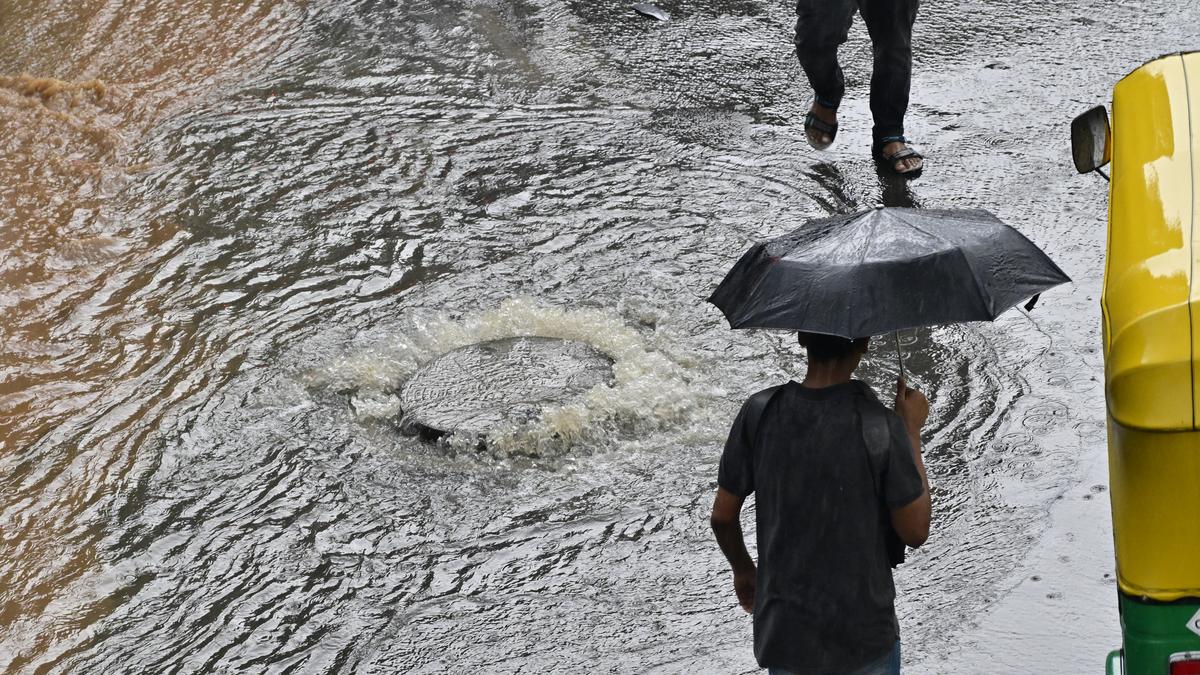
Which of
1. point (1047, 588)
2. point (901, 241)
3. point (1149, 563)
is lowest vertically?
point (1047, 588)

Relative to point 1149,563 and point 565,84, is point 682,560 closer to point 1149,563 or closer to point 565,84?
point 1149,563

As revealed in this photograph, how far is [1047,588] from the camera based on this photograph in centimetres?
435

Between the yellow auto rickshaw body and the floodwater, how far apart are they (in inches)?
59.3

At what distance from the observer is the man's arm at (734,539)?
10.2 ft

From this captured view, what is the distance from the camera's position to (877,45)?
735 cm

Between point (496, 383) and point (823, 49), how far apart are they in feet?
9.34

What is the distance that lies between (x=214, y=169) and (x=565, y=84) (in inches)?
90.1

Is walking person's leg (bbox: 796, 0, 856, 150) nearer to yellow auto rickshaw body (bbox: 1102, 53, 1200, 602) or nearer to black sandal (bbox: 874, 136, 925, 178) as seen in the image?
black sandal (bbox: 874, 136, 925, 178)

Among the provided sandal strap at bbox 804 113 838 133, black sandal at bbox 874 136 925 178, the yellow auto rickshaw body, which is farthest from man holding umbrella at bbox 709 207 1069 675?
sandal strap at bbox 804 113 838 133

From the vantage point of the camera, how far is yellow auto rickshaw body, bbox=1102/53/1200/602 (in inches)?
97.6

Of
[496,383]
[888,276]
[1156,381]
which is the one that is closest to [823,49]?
[496,383]

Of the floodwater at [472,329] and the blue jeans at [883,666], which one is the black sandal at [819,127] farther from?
the blue jeans at [883,666]

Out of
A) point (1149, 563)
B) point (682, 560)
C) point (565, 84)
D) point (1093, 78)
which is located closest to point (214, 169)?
point (565, 84)

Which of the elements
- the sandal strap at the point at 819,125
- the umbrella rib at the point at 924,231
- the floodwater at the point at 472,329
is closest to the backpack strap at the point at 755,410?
the umbrella rib at the point at 924,231
